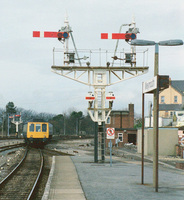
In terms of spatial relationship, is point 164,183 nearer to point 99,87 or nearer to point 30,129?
point 99,87


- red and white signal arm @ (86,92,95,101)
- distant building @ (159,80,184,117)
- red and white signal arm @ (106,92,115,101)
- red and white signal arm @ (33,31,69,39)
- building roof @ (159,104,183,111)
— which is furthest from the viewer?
distant building @ (159,80,184,117)

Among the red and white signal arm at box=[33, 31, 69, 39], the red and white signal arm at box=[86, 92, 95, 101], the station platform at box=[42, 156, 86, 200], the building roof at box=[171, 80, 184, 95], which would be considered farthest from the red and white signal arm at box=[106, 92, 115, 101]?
the building roof at box=[171, 80, 184, 95]

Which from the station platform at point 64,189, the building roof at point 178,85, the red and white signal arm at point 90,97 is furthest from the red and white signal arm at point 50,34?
the building roof at point 178,85

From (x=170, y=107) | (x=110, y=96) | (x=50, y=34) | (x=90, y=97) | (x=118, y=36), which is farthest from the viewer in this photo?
(x=170, y=107)

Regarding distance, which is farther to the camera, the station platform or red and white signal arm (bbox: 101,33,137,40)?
red and white signal arm (bbox: 101,33,137,40)

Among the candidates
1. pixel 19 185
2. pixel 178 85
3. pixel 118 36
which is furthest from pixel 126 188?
pixel 178 85

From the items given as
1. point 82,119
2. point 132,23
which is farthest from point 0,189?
point 82,119

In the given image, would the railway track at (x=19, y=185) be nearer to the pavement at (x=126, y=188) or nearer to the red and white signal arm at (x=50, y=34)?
the pavement at (x=126, y=188)

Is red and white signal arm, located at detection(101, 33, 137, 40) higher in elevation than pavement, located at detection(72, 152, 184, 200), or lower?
higher

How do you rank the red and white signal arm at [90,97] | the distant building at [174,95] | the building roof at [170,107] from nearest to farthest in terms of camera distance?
the red and white signal arm at [90,97] → the building roof at [170,107] → the distant building at [174,95]

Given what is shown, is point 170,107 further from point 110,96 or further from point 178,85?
point 110,96

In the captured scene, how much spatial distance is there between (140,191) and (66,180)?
381cm

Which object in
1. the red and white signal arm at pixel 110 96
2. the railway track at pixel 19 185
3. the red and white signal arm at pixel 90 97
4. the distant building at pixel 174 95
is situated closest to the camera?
the railway track at pixel 19 185

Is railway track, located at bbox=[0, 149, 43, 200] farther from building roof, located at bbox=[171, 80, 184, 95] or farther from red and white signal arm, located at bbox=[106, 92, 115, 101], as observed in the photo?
building roof, located at bbox=[171, 80, 184, 95]
